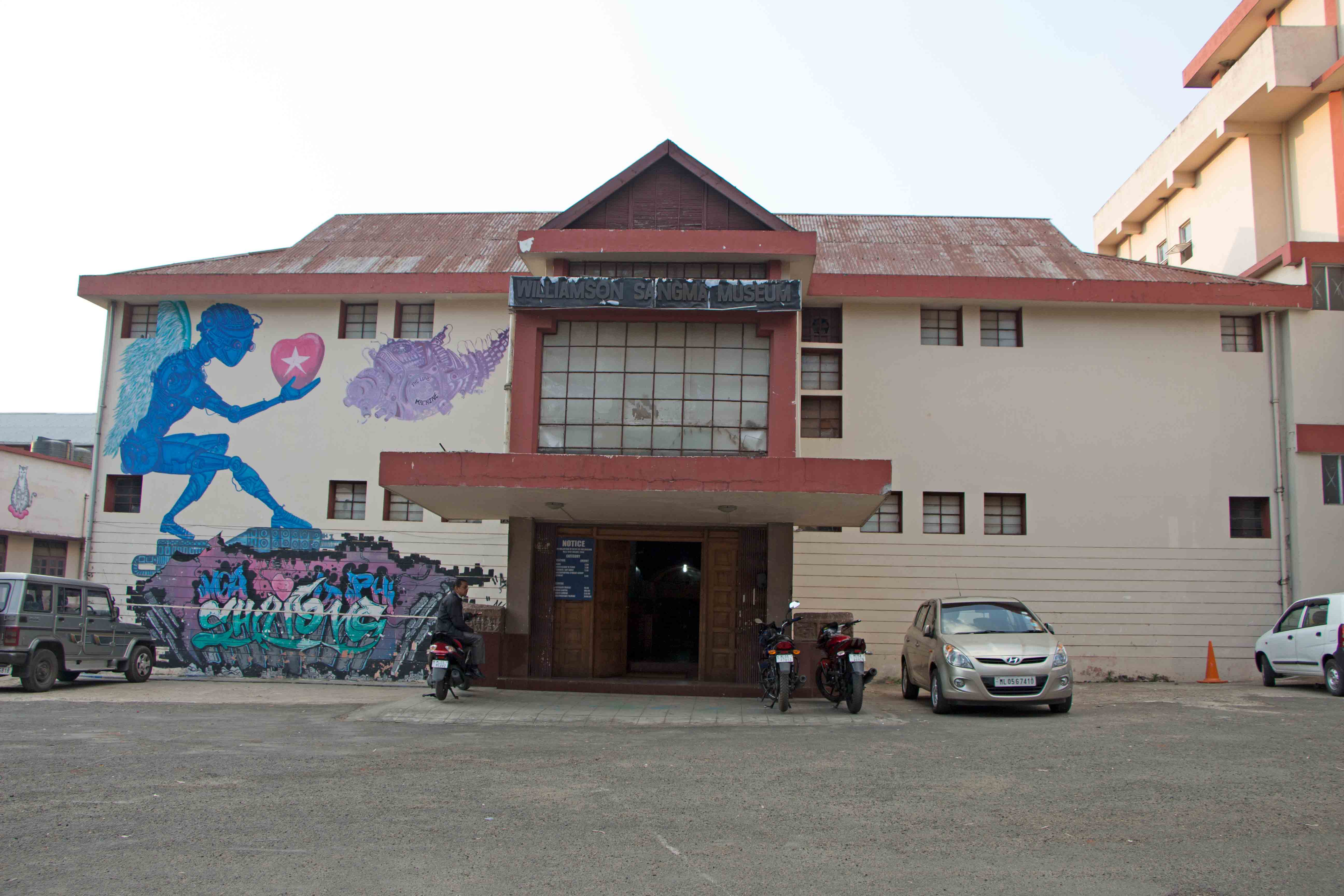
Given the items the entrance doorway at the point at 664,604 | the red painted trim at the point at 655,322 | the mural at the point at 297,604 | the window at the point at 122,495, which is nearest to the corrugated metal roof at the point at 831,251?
the window at the point at 122,495

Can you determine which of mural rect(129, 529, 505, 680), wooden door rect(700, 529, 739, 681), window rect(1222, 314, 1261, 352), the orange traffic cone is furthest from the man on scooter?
window rect(1222, 314, 1261, 352)

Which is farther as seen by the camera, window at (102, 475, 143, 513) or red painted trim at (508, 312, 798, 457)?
window at (102, 475, 143, 513)

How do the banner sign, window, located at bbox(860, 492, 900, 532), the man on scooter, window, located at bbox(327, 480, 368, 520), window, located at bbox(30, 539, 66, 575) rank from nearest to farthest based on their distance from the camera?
the man on scooter, the banner sign, window, located at bbox(860, 492, 900, 532), window, located at bbox(327, 480, 368, 520), window, located at bbox(30, 539, 66, 575)

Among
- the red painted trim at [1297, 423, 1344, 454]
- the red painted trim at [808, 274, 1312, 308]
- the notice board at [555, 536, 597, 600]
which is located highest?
the red painted trim at [808, 274, 1312, 308]

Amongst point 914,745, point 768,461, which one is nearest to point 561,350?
point 768,461

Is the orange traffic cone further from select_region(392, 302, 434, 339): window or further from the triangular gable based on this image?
select_region(392, 302, 434, 339): window

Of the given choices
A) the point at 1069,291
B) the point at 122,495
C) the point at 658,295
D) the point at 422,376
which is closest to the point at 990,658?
the point at 658,295

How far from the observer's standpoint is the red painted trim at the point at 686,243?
589 inches

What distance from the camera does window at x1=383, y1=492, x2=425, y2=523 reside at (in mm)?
18625

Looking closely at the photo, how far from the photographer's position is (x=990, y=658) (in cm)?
1170

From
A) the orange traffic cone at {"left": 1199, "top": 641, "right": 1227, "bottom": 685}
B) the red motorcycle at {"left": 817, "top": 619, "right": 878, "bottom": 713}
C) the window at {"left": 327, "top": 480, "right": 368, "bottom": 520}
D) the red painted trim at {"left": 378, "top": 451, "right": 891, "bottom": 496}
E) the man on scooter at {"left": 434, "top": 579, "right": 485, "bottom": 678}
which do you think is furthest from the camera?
the window at {"left": 327, "top": 480, "right": 368, "bottom": 520}

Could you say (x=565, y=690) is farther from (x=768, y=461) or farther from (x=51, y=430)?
(x=51, y=430)

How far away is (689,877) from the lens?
5.01 meters

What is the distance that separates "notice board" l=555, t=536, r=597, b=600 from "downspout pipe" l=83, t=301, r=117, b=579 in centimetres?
947
